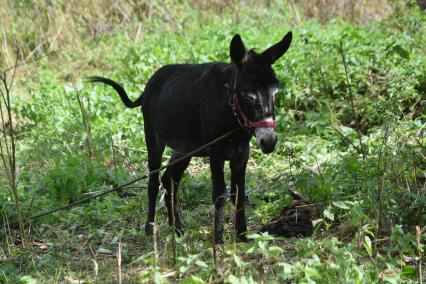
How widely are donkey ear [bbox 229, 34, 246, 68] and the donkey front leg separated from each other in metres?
0.78

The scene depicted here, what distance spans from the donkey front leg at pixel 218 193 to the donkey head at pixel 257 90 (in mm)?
517

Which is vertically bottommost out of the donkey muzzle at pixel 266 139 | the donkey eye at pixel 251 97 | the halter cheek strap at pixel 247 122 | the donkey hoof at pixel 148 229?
the donkey hoof at pixel 148 229

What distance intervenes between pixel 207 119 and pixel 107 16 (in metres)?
10.6

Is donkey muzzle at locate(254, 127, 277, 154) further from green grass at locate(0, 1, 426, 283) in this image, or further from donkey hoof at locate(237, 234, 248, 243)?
donkey hoof at locate(237, 234, 248, 243)

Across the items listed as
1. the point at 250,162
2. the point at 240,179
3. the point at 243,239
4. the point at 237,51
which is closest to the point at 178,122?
the point at 240,179

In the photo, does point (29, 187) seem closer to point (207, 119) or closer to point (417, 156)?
point (207, 119)

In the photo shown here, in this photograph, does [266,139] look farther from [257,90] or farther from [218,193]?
[218,193]

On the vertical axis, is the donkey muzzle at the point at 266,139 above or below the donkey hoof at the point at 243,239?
above

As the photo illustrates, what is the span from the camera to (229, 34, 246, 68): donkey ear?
535cm

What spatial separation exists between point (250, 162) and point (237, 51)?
3195 millimetres

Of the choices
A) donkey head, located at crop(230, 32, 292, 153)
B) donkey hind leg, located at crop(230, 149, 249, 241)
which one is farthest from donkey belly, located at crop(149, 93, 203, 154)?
donkey head, located at crop(230, 32, 292, 153)

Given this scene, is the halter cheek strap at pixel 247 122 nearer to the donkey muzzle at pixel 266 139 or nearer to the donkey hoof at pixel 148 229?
the donkey muzzle at pixel 266 139

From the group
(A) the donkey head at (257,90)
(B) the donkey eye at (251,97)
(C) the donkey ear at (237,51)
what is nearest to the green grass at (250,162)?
(A) the donkey head at (257,90)

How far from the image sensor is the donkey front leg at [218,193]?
18.5ft
